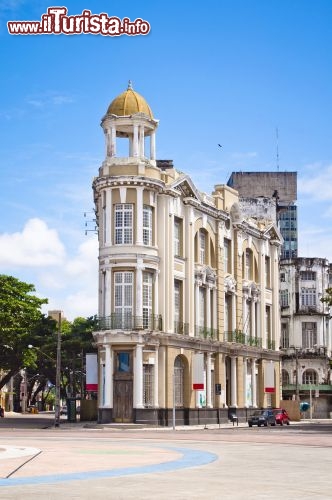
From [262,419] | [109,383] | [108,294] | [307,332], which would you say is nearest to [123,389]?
[109,383]

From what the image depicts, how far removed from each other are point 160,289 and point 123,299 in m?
3.46

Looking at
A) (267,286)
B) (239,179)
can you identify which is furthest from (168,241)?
(239,179)

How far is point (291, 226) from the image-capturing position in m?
149

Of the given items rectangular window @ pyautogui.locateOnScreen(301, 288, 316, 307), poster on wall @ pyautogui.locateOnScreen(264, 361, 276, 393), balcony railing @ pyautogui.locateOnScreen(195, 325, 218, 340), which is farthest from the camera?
rectangular window @ pyautogui.locateOnScreen(301, 288, 316, 307)

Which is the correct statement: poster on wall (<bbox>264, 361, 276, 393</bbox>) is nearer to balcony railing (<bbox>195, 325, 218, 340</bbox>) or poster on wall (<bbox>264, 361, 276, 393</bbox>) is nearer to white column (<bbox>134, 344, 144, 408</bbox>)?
balcony railing (<bbox>195, 325, 218, 340</bbox>)

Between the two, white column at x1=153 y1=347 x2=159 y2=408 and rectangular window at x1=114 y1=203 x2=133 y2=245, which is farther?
rectangular window at x1=114 y1=203 x2=133 y2=245

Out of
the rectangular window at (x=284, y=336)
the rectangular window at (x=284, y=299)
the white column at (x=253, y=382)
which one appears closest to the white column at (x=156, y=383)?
the white column at (x=253, y=382)

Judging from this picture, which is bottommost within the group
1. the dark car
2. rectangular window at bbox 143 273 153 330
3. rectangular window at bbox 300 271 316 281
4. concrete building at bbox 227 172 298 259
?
the dark car

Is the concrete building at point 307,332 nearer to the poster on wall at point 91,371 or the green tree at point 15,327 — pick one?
the green tree at point 15,327

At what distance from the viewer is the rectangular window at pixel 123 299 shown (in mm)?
60156

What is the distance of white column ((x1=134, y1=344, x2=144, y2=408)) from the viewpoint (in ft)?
194

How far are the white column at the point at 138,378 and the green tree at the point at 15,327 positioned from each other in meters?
22.4

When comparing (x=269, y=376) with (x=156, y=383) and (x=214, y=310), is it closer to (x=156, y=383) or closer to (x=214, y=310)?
(x=214, y=310)

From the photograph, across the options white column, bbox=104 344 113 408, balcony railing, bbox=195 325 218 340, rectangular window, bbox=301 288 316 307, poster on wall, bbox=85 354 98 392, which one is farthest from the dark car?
rectangular window, bbox=301 288 316 307
